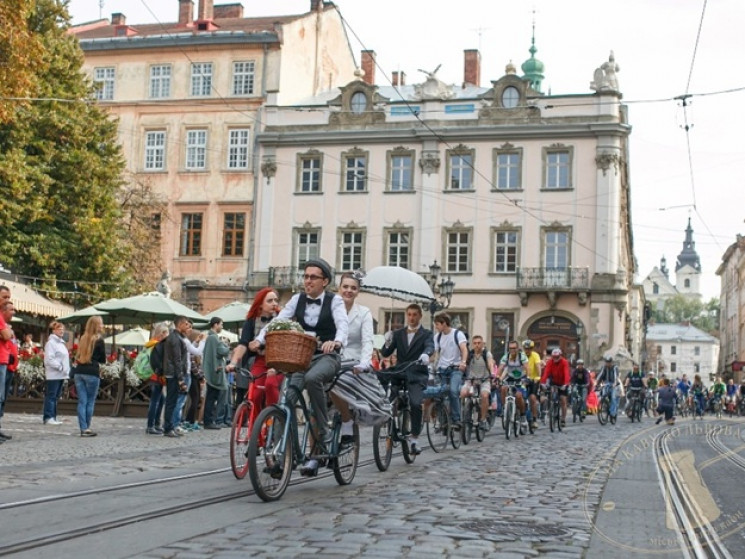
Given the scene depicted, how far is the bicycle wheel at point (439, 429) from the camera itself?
13.8 metres

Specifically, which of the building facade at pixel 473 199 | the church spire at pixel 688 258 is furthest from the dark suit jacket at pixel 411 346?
the church spire at pixel 688 258

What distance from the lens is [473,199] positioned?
45.4m

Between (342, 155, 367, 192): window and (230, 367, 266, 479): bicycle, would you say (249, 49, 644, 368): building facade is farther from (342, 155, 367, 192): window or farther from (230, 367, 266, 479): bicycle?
(230, 367, 266, 479): bicycle

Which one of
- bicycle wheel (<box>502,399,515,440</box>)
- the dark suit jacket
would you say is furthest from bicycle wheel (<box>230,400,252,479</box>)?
bicycle wheel (<box>502,399,515,440</box>)

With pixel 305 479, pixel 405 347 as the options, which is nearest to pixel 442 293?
pixel 405 347

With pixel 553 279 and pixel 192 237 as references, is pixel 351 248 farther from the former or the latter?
pixel 553 279

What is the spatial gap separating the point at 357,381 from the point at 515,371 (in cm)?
965

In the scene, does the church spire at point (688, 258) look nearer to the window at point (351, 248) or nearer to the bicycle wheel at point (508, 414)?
the window at point (351, 248)

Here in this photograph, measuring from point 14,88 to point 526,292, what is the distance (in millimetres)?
25965

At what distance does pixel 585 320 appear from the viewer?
1705 inches

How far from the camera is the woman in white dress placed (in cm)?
890

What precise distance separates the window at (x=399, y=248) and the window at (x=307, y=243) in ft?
10.5

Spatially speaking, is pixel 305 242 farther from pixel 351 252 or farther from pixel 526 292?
pixel 526 292

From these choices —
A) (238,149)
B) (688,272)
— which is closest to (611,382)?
(238,149)
